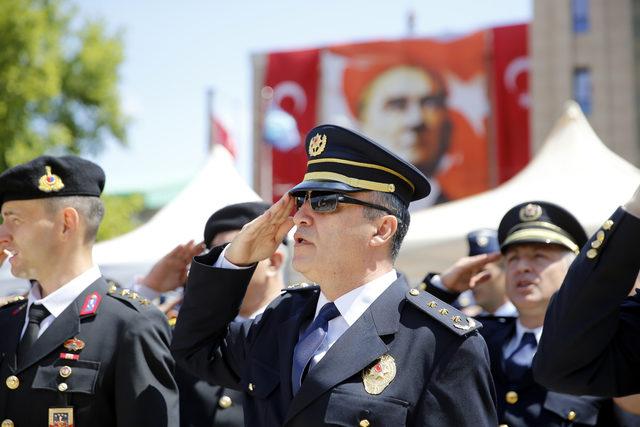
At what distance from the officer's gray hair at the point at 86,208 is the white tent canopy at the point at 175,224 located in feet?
10.9

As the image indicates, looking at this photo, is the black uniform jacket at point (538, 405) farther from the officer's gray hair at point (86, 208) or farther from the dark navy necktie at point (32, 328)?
the dark navy necktie at point (32, 328)

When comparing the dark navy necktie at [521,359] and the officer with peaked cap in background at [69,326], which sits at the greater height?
the officer with peaked cap in background at [69,326]

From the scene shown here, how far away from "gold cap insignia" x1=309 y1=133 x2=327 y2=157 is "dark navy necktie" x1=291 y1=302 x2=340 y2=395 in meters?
0.56

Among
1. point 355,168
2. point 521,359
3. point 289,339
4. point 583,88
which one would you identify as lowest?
point 521,359

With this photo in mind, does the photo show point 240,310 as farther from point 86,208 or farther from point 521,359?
point 521,359

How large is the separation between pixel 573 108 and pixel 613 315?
237 inches

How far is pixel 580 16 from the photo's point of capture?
28.7m

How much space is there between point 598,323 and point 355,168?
1.00 meters

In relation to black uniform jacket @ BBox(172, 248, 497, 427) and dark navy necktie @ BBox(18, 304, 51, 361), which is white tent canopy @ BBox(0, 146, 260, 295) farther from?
black uniform jacket @ BBox(172, 248, 497, 427)

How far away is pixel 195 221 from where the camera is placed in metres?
7.56

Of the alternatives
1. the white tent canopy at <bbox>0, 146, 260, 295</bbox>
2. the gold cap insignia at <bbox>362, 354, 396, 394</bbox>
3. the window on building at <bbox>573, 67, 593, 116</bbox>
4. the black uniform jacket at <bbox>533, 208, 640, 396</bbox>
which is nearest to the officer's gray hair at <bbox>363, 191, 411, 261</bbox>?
Answer: the gold cap insignia at <bbox>362, 354, 396, 394</bbox>

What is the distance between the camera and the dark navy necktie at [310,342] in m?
3.04

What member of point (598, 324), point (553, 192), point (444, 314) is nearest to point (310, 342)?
point (444, 314)

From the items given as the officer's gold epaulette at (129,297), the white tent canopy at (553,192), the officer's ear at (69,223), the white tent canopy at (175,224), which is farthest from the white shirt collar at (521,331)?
the white tent canopy at (175,224)
